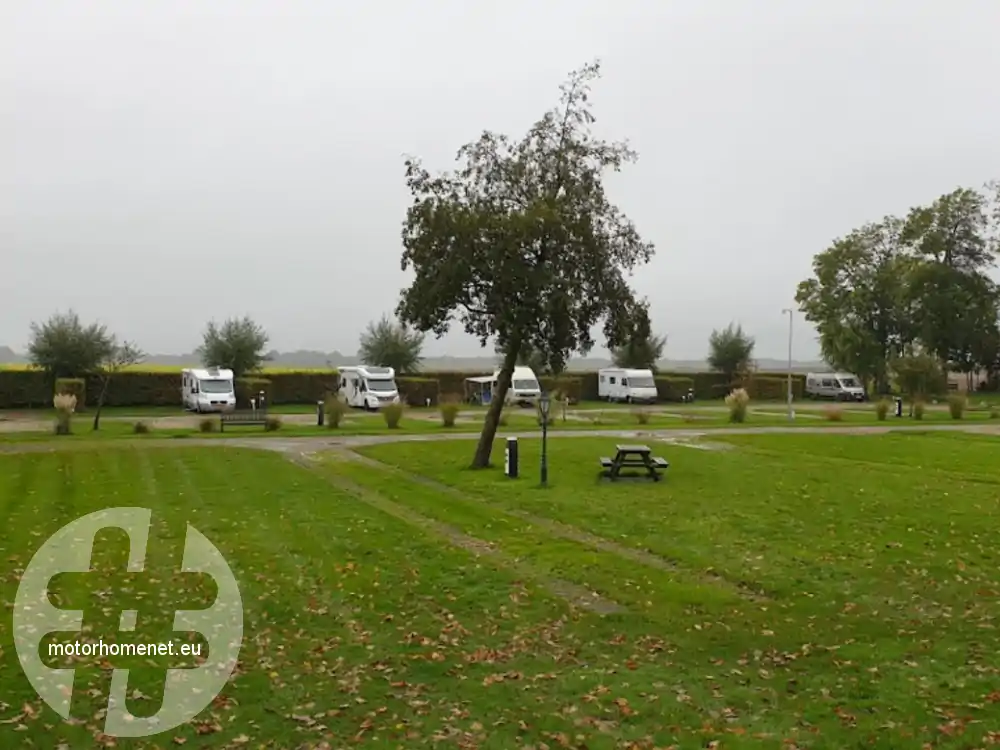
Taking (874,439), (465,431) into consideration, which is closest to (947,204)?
(874,439)

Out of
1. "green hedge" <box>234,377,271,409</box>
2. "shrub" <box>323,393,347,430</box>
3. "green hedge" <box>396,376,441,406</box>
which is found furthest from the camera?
"green hedge" <box>396,376,441,406</box>

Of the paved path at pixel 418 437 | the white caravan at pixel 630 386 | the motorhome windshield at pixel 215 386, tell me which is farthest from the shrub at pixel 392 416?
the white caravan at pixel 630 386

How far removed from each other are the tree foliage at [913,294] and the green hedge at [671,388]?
14.6 m

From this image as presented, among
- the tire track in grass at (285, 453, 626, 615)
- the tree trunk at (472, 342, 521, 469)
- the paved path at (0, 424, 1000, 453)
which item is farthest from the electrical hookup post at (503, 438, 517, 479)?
the paved path at (0, 424, 1000, 453)

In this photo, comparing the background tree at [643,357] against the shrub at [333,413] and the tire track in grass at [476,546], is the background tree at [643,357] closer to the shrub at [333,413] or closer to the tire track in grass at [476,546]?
the shrub at [333,413]

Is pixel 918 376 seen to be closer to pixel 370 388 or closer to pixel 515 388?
pixel 515 388

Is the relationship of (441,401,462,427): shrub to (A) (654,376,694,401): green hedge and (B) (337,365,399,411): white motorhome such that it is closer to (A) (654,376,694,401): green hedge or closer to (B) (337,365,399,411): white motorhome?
(B) (337,365,399,411): white motorhome

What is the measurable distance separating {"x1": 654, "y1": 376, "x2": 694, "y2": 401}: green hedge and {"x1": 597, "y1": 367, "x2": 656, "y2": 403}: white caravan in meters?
2.36

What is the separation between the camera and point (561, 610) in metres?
8.84

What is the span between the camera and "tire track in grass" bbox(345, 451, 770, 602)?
32.0 feet

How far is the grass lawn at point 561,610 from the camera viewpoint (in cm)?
601

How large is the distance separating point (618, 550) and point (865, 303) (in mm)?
60806

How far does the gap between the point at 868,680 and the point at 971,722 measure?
926 mm

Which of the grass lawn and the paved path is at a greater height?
the paved path
